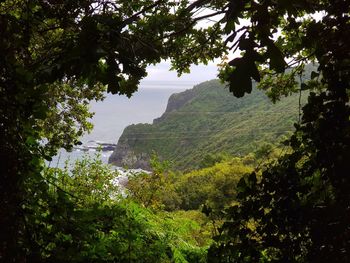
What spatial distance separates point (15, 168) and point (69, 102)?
412 inches

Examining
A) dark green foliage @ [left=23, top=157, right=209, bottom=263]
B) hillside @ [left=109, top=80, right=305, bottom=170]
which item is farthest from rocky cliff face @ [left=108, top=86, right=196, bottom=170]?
dark green foliage @ [left=23, top=157, right=209, bottom=263]

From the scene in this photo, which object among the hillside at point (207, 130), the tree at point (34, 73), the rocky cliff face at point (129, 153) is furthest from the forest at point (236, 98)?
the rocky cliff face at point (129, 153)

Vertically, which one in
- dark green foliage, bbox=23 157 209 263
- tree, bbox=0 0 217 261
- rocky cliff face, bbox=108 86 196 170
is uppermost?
rocky cliff face, bbox=108 86 196 170

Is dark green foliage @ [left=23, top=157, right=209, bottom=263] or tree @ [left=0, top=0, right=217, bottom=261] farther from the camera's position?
dark green foliage @ [left=23, top=157, right=209, bottom=263]

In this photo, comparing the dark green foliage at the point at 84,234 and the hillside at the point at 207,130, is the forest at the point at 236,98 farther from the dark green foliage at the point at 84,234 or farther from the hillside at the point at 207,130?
the hillside at the point at 207,130

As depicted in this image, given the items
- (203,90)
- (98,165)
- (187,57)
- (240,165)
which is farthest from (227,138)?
(187,57)

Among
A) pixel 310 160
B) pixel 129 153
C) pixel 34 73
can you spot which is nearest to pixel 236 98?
pixel 310 160

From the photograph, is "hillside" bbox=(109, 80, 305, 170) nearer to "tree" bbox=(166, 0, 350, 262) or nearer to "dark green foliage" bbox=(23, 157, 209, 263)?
"dark green foliage" bbox=(23, 157, 209, 263)

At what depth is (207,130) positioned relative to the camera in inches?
5172

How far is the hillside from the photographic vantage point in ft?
325

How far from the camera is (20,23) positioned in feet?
7.36

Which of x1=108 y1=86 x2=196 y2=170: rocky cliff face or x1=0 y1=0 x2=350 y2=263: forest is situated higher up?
x1=108 y1=86 x2=196 y2=170: rocky cliff face

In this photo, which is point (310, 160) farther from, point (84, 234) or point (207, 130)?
point (207, 130)

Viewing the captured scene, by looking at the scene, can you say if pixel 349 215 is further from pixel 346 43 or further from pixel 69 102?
pixel 69 102
